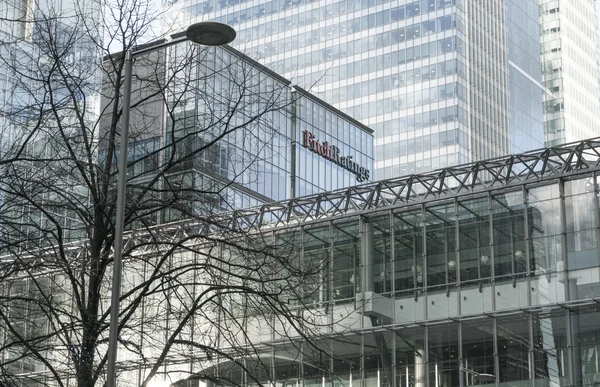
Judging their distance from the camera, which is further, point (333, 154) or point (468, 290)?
point (333, 154)

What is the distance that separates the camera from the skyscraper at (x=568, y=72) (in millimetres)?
164000

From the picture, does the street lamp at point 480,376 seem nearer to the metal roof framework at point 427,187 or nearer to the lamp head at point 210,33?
the metal roof framework at point 427,187

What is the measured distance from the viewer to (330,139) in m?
89.3

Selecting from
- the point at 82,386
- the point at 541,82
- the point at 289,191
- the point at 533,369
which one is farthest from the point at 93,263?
the point at 541,82

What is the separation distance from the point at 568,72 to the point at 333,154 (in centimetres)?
8773

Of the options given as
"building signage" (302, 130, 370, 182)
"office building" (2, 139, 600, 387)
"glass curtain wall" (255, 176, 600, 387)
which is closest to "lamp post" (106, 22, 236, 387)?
"office building" (2, 139, 600, 387)

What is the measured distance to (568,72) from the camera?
16788 centimetres

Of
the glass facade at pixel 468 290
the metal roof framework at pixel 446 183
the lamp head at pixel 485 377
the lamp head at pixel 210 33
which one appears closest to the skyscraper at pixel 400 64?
the metal roof framework at pixel 446 183

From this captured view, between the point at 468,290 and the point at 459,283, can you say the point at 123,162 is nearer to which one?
the point at 468,290

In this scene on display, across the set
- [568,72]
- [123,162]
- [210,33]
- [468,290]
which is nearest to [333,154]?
[468,290]

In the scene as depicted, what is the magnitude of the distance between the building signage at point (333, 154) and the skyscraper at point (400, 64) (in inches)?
1383

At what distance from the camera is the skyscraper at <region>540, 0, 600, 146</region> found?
538ft

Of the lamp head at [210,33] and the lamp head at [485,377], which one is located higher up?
the lamp head at [210,33]

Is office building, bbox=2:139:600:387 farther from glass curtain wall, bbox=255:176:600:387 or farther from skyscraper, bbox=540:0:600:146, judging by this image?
skyscraper, bbox=540:0:600:146
